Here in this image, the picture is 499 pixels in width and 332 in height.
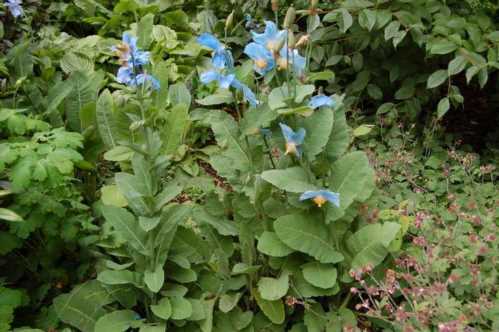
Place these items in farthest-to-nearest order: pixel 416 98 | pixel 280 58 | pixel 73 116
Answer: pixel 416 98, pixel 73 116, pixel 280 58

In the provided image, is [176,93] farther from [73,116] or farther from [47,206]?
[47,206]

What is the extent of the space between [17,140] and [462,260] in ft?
6.06

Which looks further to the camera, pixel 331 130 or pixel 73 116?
pixel 73 116

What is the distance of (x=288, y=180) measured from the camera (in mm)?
2256

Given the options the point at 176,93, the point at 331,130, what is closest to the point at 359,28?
the point at 176,93

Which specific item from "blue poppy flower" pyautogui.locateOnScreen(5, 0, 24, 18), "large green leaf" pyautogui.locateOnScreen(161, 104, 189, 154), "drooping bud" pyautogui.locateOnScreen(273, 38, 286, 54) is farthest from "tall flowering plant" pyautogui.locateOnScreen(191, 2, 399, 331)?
"blue poppy flower" pyautogui.locateOnScreen(5, 0, 24, 18)

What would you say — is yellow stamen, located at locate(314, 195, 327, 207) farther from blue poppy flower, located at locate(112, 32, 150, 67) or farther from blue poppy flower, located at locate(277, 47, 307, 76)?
blue poppy flower, located at locate(112, 32, 150, 67)

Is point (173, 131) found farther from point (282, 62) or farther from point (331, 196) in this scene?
point (331, 196)

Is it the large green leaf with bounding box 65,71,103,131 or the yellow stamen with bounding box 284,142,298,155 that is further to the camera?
the large green leaf with bounding box 65,71,103,131

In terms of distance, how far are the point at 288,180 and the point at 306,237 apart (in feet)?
0.80

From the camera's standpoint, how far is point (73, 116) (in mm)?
3090

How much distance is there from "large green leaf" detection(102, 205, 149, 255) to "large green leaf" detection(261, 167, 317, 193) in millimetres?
523

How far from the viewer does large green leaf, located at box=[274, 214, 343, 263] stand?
90.4 inches

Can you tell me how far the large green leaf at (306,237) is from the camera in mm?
2297
